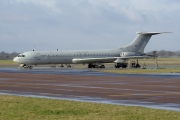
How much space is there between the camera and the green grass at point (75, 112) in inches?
571

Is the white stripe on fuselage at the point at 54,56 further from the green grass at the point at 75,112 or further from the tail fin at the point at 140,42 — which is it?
the green grass at the point at 75,112

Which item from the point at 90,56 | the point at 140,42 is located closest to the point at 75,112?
the point at 90,56

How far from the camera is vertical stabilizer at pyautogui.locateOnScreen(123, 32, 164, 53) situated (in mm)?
84762

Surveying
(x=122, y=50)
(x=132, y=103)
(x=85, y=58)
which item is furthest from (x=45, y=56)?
(x=132, y=103)

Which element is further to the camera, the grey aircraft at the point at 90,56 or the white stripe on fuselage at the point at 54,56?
the grey aircraft at the point at 90,56

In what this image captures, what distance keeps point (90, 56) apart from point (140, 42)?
9764mm

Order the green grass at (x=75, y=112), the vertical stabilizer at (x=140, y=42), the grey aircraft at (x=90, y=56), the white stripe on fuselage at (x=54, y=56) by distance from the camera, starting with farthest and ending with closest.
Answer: the vertical stabilizer at (x=140, y=42)
the grey aircraft at (x=90, y=56)
the white stripe on fuselage at (x=54, y=56)
the green grass at (x=75, y=112)

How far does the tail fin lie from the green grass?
66766 millimetres

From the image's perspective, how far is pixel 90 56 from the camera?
8250 centimetres

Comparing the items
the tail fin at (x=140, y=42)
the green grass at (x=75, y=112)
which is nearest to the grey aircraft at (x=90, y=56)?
the tail fin at (x=140, y=42)

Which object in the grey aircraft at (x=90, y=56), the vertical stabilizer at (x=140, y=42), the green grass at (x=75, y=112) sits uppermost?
the vertical stabilizer at (x=140, y=42)

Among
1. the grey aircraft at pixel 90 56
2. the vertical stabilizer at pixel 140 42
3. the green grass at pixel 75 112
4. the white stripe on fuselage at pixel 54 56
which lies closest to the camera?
the green grass at pixel 75 112

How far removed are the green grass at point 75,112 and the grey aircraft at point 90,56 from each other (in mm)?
61203

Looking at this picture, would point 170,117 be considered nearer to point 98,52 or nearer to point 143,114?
point 143,114
